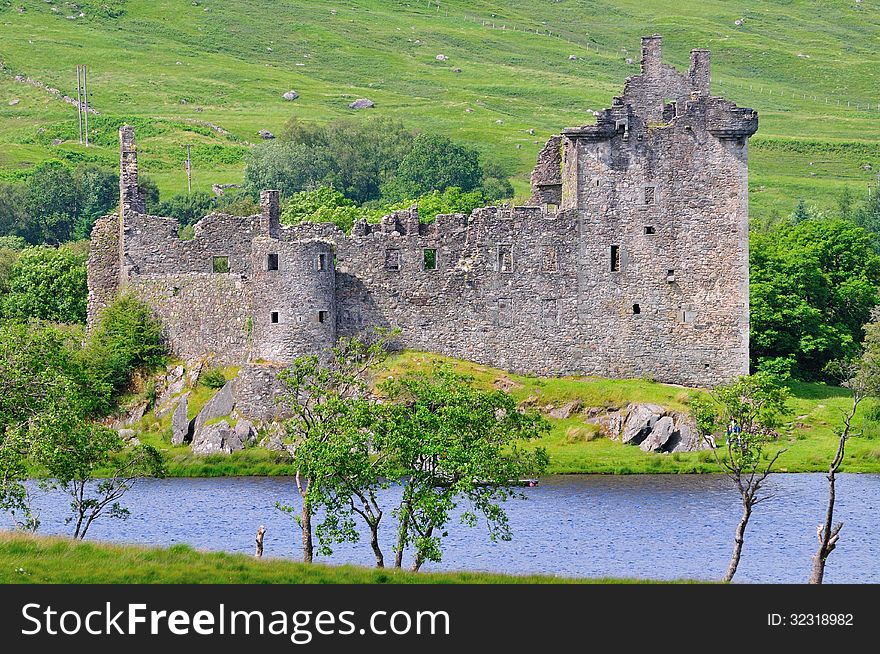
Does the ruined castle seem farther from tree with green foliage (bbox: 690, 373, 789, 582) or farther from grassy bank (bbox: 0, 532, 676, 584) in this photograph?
grassy bank (bbox: 0, 532, 676, 584)

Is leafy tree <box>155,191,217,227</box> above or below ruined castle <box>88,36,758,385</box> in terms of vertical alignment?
below

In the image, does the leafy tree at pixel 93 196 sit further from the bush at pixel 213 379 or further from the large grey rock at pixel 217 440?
the large grey rock at pixel 217 440

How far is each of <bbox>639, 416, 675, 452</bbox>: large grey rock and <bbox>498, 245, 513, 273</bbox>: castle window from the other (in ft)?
30.4

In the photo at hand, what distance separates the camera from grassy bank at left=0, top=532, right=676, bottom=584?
44406 millimetres

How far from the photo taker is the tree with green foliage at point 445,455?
50.8 metres

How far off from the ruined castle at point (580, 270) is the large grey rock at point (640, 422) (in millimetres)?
3710

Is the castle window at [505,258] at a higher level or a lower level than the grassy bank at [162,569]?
higher

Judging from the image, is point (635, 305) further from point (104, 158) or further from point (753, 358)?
point (104, 158)

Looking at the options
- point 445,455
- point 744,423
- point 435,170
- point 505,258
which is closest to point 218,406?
point 505,258

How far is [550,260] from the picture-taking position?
80.2 m

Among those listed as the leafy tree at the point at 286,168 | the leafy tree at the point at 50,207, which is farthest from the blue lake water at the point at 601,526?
the leafy tree at the point at 286,168

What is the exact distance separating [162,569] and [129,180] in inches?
1645

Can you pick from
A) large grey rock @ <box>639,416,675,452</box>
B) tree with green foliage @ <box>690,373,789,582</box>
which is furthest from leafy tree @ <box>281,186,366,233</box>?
tree with green foliage @ <box>690,373,789,582</box>

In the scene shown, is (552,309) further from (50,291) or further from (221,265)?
(50,291)
